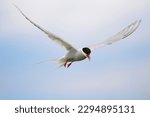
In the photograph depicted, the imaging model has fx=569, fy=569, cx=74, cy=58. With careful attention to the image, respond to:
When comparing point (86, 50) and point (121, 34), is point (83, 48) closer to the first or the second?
point (86, 50)

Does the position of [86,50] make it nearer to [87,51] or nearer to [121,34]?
[87,51]

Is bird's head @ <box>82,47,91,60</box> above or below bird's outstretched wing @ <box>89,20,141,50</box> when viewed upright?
below

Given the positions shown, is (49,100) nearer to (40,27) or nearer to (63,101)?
(63,101)

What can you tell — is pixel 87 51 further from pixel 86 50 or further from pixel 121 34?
pixel 121 34

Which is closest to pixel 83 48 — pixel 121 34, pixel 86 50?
pixel 86 50

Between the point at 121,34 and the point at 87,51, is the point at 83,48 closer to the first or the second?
the point at 87,51

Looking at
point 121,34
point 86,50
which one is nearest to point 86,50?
point 86,50

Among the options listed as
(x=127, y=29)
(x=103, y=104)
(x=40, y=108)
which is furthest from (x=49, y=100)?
(x=127, y=29)

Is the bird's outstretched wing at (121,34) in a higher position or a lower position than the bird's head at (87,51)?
higher

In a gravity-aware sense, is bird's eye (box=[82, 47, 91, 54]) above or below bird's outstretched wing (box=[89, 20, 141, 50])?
below

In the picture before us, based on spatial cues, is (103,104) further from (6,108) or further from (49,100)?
(6,108)

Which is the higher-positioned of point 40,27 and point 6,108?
point 40,27
